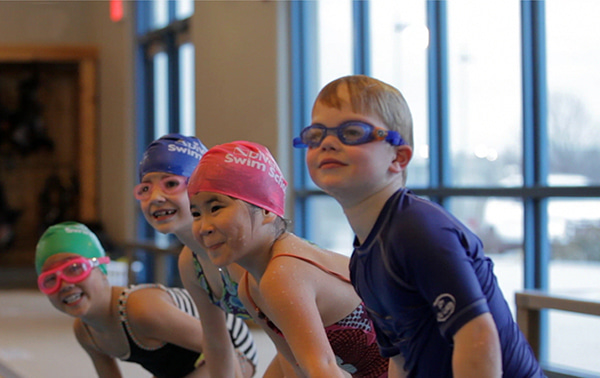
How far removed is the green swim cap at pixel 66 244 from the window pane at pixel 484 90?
3574 mm

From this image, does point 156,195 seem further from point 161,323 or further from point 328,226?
point 328,226

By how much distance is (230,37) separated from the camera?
914 centimetres

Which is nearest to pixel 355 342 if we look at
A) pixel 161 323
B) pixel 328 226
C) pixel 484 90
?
pixel 161 323

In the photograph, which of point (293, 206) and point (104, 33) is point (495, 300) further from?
point (104, 33)

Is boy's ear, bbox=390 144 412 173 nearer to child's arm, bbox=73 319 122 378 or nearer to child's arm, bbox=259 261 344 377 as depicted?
child's arm, bbox=259 261 344 377

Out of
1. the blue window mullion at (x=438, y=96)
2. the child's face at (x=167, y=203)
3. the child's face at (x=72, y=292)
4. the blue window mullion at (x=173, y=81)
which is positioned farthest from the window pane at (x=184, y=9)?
the child's face at (x=167, y=203)

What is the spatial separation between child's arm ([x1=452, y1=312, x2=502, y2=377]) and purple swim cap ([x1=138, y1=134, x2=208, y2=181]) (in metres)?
1.78

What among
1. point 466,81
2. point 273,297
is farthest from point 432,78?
point 273,297

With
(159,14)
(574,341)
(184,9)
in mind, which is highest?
(159,14)

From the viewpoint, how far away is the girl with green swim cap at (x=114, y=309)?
3568 millimetres

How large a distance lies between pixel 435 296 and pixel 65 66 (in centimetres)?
1466

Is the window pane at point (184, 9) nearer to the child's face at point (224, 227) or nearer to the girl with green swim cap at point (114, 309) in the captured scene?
the girl with green swim cap at point (114, 309)

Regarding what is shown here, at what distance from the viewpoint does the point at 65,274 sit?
11.6 ft

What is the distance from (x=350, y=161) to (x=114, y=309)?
2.20 m
